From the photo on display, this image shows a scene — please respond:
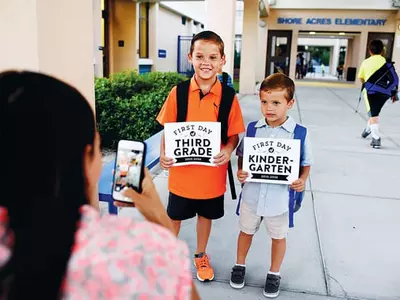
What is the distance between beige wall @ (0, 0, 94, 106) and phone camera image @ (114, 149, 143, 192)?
3.99 ft

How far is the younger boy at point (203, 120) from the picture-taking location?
2.66 m

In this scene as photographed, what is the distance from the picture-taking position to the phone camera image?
4.55 ft

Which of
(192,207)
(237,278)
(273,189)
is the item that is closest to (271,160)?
(273,189)

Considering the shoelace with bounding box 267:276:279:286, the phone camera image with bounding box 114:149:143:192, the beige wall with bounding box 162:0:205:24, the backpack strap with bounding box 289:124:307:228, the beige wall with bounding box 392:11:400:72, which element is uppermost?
the beige wall with bounding box 162:0:205:24

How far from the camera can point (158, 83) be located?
803 cm

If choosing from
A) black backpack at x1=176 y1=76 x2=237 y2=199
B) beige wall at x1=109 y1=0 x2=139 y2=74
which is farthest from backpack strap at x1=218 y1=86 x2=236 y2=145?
beige wall at x1=109 y1=0 x2=139 y2=74

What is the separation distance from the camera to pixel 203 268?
2.94 metres

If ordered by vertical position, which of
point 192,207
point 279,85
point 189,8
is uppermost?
point 189,8

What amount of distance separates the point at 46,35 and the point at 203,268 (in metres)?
1.82

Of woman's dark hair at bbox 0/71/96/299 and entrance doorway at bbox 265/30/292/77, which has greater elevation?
entrance doorway at bbox 265/30/292/77

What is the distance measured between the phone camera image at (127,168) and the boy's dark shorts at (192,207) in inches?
56.0

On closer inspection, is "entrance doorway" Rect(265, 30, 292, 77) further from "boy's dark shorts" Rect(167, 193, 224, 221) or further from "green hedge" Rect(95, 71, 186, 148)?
"boy's dark shorts" Rect(167, 193, 224, 221)

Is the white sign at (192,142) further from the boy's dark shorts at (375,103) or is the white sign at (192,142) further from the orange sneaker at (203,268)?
the boy's dark shorts at (375,103)

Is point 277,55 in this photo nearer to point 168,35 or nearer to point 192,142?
point 168,35
